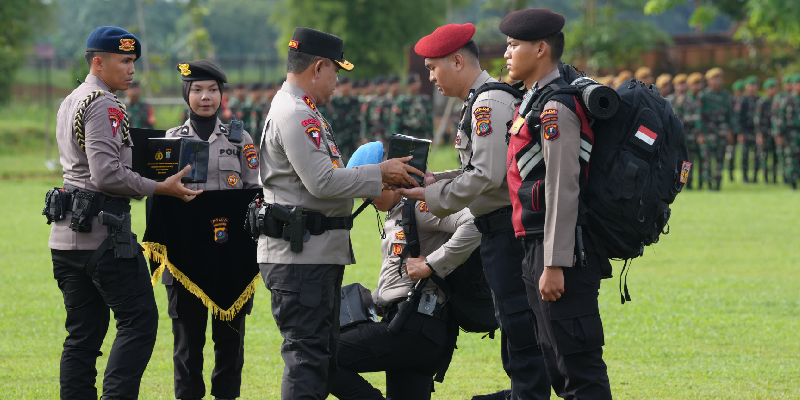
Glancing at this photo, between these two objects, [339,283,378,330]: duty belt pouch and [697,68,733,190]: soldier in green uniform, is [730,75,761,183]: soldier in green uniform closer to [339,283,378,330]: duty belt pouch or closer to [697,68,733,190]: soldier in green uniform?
[697,68,733,190]: soldier in green uniform

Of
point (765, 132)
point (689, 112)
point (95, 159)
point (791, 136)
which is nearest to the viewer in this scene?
point (95, 159)

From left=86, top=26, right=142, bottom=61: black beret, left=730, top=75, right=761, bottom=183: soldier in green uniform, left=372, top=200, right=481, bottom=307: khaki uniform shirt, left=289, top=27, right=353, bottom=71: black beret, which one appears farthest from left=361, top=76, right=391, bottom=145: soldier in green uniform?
left=289, top=27, right=353, bottom=71: black beret

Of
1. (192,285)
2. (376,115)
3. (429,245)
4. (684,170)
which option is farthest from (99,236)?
(376,115)

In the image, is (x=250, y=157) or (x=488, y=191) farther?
(x=250, y=157)

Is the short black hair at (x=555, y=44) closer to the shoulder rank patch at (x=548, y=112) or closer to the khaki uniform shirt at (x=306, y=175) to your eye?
the shoulder rank patch at (x=548, y=112)

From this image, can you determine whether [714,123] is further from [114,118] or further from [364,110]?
[114,118]

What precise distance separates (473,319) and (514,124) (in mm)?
1351

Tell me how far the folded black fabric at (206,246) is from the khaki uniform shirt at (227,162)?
22 cm

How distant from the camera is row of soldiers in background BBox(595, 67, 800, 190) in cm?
1792

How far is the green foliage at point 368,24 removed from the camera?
3494 cm

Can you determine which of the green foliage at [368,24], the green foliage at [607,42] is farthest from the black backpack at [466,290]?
the green foliage at [368,24]

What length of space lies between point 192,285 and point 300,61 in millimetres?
1685

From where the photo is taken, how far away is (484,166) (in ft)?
13.6

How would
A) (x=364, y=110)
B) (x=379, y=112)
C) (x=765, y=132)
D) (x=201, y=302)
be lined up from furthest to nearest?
(x=364, y=110), (x=379, y=112), (x=765, y=132), (x=201, y=302)
